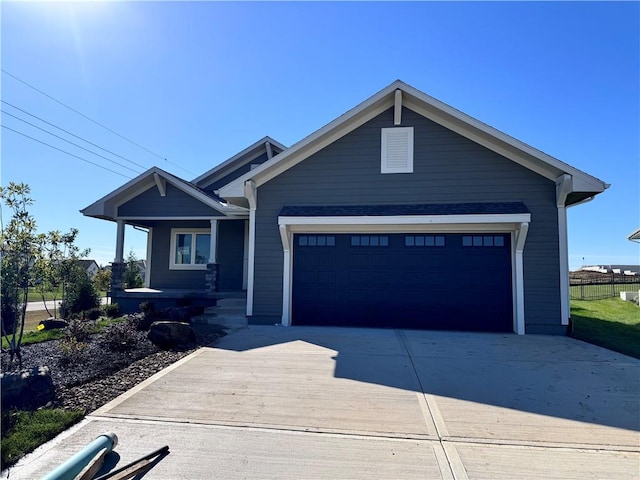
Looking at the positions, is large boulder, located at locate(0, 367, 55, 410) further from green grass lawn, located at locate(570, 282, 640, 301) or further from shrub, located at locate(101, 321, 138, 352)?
green grass lawn, located at locate(570, 282, 640, 301)

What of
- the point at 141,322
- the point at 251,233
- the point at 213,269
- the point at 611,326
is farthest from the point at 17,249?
the point at 611,326

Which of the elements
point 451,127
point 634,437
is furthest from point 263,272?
point 634,437

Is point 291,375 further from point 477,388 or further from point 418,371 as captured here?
point 477,388

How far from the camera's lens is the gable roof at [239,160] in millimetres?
14727

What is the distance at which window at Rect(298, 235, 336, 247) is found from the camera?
31.5ft

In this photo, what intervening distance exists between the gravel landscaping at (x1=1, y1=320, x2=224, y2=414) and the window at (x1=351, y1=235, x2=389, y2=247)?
4293 millimetres

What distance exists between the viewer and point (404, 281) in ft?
30.1

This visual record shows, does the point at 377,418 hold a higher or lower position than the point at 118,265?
lower

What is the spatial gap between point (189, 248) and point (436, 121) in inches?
384

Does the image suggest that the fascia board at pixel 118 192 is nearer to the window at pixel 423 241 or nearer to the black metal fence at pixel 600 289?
the window at pixel 423 241

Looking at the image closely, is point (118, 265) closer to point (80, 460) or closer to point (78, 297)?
point (78, 297)

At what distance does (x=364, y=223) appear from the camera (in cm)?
896

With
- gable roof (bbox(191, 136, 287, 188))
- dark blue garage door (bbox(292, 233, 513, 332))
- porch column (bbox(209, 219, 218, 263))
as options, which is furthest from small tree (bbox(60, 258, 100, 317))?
dark blue garage door (bbox(292, 233, 513, 332))

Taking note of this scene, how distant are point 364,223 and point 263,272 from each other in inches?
117
